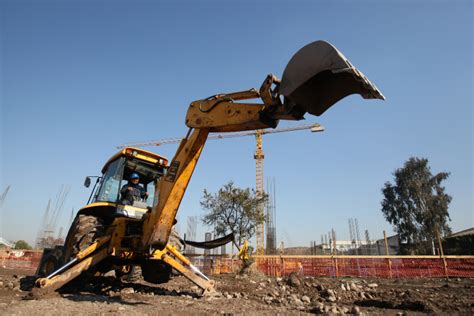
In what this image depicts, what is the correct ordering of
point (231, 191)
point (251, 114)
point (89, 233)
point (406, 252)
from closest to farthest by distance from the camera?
point (251, 114) → point (89, 233) → point (231, 191) → point (406, 252)

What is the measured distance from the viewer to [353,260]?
1823 cm

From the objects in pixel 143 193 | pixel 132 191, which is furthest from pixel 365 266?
pixel 132 191

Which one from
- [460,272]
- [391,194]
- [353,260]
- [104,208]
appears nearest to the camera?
[104,208]

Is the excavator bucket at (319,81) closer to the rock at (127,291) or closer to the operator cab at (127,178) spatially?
the operator cab at (127,178)

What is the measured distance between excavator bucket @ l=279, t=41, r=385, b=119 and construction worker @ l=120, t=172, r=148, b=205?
14.1 feet

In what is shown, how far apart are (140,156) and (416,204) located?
39853 millimetres

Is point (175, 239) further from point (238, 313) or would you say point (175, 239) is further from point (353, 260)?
point (353, 260)

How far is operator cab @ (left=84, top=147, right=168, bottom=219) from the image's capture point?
21.7ft

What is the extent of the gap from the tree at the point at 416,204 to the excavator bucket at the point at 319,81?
127ft

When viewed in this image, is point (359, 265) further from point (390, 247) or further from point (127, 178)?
point (390, 247)

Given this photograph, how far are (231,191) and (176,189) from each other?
21.1m

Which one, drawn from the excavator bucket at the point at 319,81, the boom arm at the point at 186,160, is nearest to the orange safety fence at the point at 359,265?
the boom arm at the point at 186,160

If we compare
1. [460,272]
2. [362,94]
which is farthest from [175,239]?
[460,272]

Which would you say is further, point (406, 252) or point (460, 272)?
point (406, 252)
